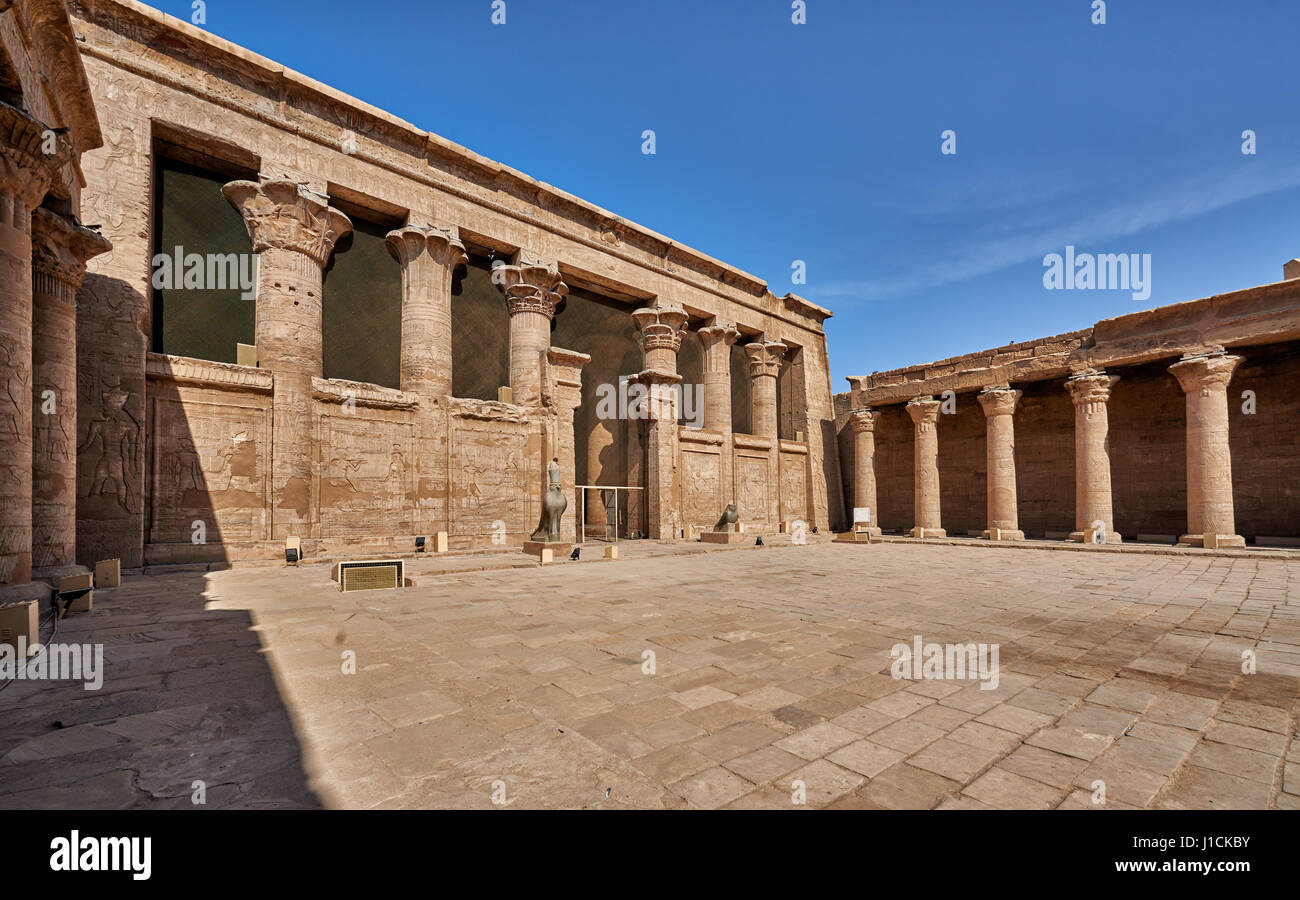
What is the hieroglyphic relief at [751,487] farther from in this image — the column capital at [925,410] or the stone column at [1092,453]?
the stone column at [1092,453]

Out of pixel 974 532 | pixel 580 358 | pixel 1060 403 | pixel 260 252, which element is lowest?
pixel 974 532

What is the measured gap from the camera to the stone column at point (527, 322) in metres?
16.4

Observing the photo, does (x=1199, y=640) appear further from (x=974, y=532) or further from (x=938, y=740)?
(x=974, y=532)

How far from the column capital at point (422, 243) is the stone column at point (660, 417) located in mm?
7044

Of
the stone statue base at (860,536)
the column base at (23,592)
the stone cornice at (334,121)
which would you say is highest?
the stone cornice at (334,121)

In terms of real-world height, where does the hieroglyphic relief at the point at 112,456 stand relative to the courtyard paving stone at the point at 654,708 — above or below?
above

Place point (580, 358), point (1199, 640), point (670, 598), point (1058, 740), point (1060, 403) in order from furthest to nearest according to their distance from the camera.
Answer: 1. point (1060, 403)
2. point (580, 358)
3. point (670, 598)
4. point (1199, 640)
5. point (1058, 740)

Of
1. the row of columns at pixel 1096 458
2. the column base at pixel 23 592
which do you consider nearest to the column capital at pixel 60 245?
the column base at pixel 23 592

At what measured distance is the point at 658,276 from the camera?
20438 mm

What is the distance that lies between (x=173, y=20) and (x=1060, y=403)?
27984 millimetres

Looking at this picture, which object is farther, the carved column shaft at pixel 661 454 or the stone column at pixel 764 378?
the stone column at pixel 764 378

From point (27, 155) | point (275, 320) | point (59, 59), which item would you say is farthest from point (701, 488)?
point (59, 59)
